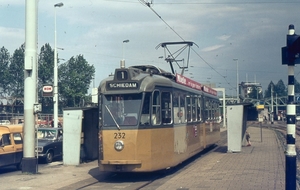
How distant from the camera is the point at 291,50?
9.05m

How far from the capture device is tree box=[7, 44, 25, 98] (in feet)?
239

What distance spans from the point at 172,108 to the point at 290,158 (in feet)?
21.9

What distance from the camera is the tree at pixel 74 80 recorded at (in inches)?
2388

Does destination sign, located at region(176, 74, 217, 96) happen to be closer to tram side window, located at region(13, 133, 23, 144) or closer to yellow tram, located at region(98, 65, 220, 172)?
yellow tram, located at region(98, 65, 220, 172)

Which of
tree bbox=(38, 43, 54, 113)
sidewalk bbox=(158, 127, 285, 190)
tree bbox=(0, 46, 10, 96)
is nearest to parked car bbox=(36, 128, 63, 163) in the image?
sidewalk bbox=(158, 127, 285, 190)

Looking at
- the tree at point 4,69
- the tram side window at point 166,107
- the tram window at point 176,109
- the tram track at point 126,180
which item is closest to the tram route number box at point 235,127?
the tram track at point 126,180

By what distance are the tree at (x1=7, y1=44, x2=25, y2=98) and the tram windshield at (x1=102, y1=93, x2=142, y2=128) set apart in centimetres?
5877

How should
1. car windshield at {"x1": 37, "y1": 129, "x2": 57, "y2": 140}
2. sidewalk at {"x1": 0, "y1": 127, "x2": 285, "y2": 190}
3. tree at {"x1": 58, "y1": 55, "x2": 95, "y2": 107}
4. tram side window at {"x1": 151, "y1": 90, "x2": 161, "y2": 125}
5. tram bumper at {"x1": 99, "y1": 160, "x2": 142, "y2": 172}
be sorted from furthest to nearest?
tree at {"x1": 58, "y1": 55, "x2": 95, "y2": 107}
car windshield at {"x1": 37, "y1": 129, "x2": 57, "y2": 140}
tram side window at {"x1": 151, "y1": 90, "x2": 161, "y2": 125}
tram bumper at {"x1": 99, "y1": 160, "x2": 142, "y2": 172}
sidewalk at {"x1": 0, "y1": 127, "x2": 285, "y2": 190}

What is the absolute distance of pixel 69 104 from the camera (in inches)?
2431

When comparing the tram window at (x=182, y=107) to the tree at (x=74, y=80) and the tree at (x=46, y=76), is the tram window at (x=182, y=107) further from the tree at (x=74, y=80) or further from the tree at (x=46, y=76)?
the tree at (x=46, y=76)

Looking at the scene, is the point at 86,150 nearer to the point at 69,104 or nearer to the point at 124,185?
the point at 124,185

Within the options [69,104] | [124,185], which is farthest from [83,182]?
[69,104]

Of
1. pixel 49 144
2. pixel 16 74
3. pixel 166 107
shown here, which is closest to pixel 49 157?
pixel 49 144

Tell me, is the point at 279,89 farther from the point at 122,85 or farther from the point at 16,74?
the point at 122,85
